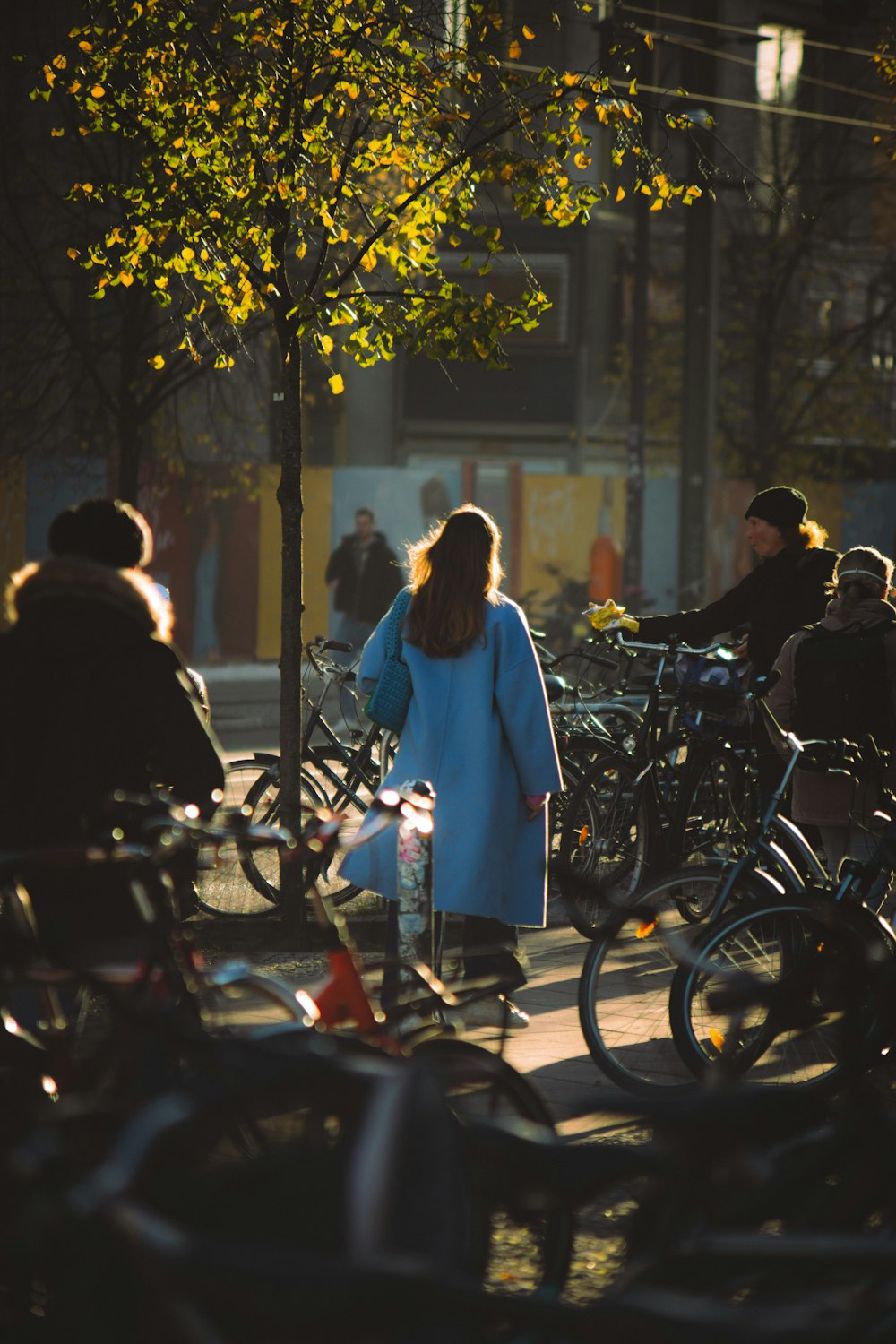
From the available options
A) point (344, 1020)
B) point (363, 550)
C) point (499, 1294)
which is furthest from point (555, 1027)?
point (363, 550)

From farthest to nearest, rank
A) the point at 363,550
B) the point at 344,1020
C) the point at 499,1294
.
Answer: the point at 363,550, the point at 344,1020, the point at 499,1294

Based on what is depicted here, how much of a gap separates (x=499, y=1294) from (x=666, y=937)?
270 centimetres

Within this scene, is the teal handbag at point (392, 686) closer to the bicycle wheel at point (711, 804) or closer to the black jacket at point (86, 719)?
the black jacket at point (86, 719)

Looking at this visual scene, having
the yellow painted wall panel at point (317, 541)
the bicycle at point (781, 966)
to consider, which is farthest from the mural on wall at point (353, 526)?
the bicycle at point (781, 966)

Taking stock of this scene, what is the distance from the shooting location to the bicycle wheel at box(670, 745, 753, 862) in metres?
8.53

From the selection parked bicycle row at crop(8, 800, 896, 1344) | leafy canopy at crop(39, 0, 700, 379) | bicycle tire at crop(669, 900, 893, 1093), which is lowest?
bicycle tire at crop(669, 900, 893, 1093)

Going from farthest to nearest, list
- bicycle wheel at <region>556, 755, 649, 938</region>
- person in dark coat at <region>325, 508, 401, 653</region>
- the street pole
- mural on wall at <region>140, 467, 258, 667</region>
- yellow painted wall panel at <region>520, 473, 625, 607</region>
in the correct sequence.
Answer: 1. yellow painted wall panel at <region>520, 473, 625, 607</region>
2. mural on wall at <region>140, 467, 258, 667</region>
3. person in dark coat at <region>325, 508, 401, 653</region>
4. the street pole
5. bicycle wheel at <region>556, 755, 649, 938</region>

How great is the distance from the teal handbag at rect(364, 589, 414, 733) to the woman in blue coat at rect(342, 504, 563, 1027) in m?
0.03

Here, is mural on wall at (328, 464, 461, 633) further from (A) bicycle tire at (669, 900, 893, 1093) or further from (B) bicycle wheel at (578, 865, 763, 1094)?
(A) bicycle tire at (669, 900, 893, 1093)

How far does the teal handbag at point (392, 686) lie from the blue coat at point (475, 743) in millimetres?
28

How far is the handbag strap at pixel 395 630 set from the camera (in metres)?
6.20

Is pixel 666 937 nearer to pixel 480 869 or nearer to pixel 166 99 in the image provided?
pixel 480 869

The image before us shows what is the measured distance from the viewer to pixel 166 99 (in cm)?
766

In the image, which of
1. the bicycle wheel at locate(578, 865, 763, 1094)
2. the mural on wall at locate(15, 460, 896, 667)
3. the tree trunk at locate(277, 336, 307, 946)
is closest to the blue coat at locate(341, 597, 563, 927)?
the bicycle wheel at locate(578, 865, 763, 1094)
